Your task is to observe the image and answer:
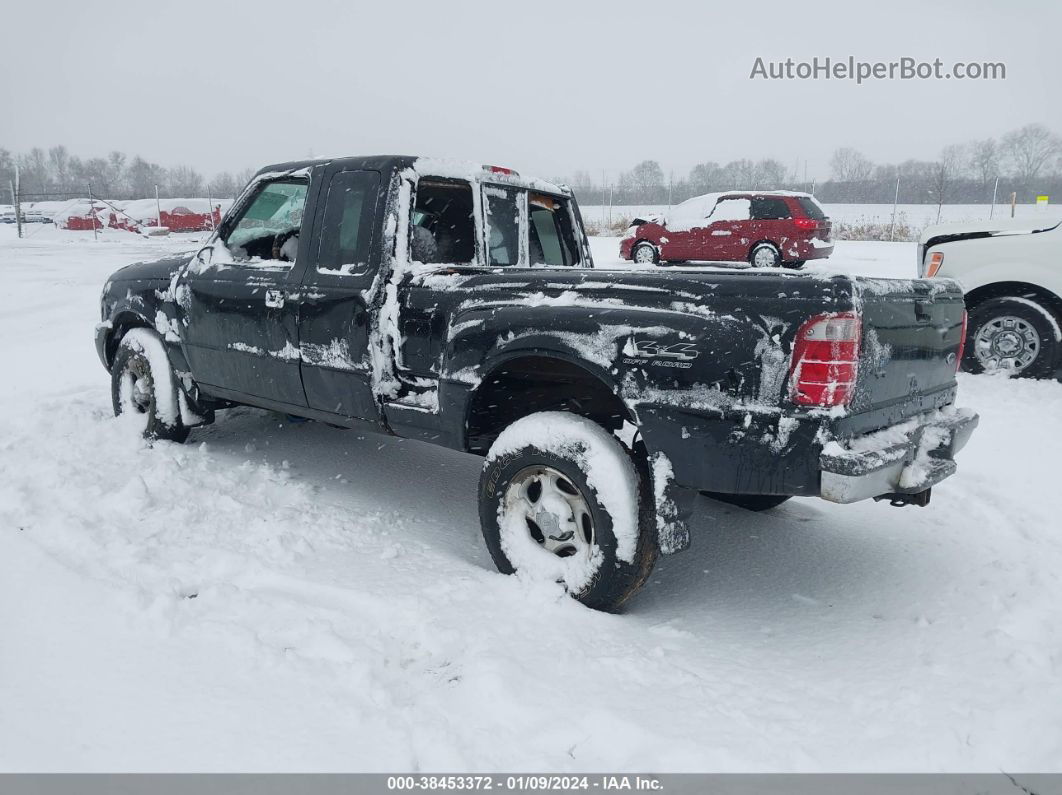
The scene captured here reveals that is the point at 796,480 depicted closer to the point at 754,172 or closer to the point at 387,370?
the point at 387,370

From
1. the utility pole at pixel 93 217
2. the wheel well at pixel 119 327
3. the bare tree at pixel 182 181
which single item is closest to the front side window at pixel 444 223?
the wheel well at pixel 119 327

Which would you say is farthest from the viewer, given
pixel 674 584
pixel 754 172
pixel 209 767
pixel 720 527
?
pixel 754 172

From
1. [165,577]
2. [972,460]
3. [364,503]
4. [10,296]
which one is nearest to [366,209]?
[364,503]

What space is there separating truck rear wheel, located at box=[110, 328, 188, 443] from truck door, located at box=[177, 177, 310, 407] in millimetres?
344

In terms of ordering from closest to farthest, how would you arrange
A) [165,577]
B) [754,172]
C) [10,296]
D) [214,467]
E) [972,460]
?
[165,577], [214,467], [972,460], [10,296], [754,172]

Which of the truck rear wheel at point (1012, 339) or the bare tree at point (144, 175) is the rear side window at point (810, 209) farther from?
the bare tree at point (144, 175)

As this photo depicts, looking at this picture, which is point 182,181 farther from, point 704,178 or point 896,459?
point 896,459

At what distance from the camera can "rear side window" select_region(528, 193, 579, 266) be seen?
4.51 metres

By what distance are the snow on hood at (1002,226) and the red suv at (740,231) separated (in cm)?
808

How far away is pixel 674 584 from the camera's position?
3.44m

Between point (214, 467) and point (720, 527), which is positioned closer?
point (720, 527)

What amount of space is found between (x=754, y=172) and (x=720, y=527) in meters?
46.3

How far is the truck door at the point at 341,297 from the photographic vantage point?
3.61 metres

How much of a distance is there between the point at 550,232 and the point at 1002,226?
4663 millimetres
